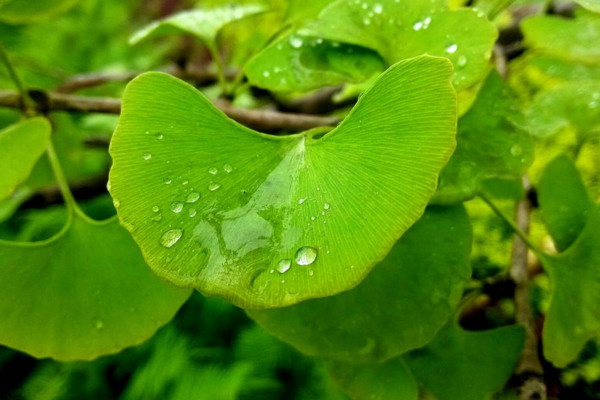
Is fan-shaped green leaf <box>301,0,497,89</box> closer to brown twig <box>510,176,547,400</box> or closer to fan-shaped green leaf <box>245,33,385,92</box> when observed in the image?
fan-shaped green leaf <box>245,33,385,92</box>

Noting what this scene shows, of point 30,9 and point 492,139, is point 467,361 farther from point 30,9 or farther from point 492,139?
point 30,9

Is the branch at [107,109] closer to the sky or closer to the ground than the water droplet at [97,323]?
closer to the sky

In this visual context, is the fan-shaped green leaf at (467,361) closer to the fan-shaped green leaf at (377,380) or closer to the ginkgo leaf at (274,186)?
the fan-shaped green leaf at (377,380)

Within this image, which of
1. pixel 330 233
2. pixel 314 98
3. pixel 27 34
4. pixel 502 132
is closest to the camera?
pixel 330 233

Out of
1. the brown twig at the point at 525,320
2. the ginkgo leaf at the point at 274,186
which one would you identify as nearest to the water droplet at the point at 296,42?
the ginkgo leaf at the point at 274,186

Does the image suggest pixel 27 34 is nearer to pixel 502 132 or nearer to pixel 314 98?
pixel 314 98

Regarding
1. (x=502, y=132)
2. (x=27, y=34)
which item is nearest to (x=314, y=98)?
(x=502, y=132)
